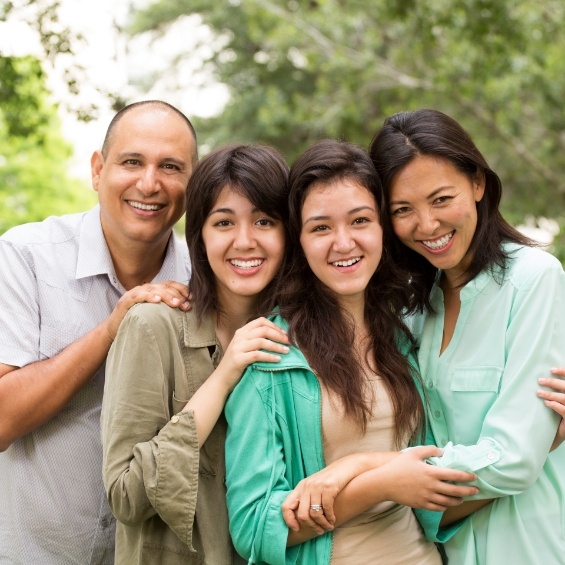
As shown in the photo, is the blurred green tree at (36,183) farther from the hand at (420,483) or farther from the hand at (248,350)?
the hand at (420,483)

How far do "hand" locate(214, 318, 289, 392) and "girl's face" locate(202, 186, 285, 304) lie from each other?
25cm

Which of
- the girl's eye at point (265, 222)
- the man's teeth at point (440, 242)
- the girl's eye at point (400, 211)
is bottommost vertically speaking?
the man's teeth at point (440, 242)

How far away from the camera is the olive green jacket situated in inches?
101

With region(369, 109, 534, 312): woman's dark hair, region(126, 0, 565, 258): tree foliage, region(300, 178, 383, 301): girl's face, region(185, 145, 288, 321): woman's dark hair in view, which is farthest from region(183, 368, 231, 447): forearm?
region(126, 0, 565, 258): tree foliage

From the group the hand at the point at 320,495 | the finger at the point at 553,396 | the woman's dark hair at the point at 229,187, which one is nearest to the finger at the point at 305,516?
the hand at the point at 320,495

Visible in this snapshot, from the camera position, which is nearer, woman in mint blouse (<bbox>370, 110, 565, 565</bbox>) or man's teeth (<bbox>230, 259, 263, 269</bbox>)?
woman in mint blouse (<bbox>370, 110, 565, 565</bbox>)

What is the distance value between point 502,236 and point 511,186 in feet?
41.9

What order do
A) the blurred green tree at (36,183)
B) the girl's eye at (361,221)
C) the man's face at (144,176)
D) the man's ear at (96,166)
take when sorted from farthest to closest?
the blurred green tree at (36,183)
the man's ear at (96,166)
the man's face at (144,176)
the girl's eye at (361,221)

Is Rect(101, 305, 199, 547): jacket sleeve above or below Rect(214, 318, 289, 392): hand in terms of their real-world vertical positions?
below

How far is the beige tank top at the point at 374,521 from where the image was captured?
265cm

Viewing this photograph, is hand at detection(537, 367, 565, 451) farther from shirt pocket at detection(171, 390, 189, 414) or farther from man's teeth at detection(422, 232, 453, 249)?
shirt pocket at detection(171, 390, 189, 414)

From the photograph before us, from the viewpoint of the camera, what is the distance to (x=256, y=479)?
257cm

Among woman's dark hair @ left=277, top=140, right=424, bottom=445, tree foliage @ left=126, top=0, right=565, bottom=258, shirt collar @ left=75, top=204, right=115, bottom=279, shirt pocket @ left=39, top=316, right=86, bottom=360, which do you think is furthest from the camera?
tree foliage @ left=126, top=0, right=565, bottom=258

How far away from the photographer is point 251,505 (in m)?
2.58
